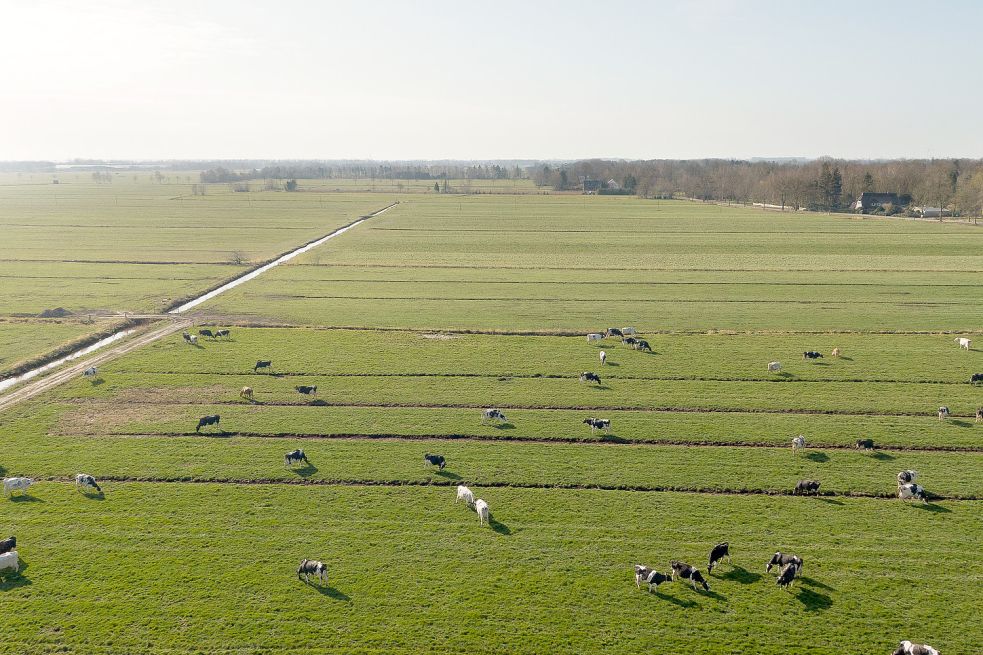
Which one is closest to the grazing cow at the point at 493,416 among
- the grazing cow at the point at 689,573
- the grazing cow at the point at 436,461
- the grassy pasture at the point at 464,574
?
the grazing cow at the point at 436,461

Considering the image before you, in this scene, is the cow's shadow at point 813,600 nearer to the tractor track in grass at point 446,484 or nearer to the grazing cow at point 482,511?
the tractor track in grass at point 446,484

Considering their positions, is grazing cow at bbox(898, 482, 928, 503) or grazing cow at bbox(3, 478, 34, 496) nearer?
grazing cow at bbox(898, 482, 928, 503)

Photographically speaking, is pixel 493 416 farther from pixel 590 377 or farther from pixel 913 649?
pixel 913 649

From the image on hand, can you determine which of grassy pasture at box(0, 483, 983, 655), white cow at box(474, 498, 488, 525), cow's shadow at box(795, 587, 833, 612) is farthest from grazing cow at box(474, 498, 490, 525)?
cow's shadow at box(795, 587, 833, 612)

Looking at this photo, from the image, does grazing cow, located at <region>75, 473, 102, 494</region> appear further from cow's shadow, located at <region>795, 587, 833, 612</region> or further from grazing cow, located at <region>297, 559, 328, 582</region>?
cow's shadow, located at <region>795, 587, 833, 612</region>

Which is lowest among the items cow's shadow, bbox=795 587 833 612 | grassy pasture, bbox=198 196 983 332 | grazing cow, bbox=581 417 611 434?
cow's shadow, bbox=795 587 833 612

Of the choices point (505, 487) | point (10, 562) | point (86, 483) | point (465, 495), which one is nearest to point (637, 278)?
point (505, 487)

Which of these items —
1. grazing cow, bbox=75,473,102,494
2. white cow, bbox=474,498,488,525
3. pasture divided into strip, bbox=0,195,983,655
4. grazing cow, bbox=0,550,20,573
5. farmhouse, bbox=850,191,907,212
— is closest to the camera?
pasture divided into strip, bbox=0,195,983,655
